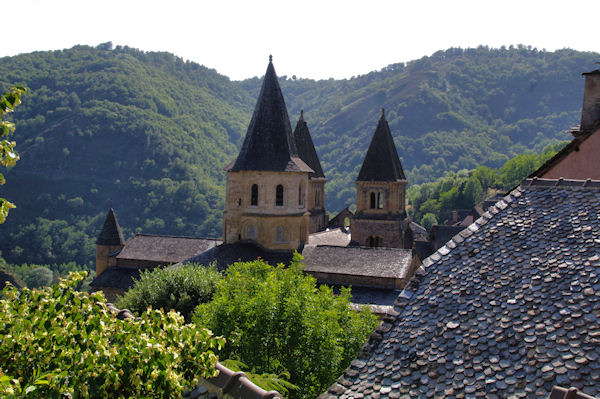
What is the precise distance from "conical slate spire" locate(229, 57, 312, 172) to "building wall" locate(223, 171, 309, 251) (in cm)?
40

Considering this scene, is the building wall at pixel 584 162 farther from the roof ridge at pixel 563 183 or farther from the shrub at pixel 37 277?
the shrub at pixel 37 277

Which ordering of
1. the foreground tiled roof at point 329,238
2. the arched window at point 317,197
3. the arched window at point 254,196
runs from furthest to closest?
1. the arched window at point 317,197
2. the foreground tiled roof at point 329,238
3. the arched window at point 254,196

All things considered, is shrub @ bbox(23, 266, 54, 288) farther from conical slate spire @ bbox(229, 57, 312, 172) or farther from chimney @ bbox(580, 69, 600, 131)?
chimney @ bbox(580, 69, 600, 131)

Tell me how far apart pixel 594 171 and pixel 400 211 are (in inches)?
914

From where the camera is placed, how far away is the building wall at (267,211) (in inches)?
1199

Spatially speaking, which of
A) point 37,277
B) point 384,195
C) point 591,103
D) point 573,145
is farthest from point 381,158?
point 37,277

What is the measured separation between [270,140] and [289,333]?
16.7m

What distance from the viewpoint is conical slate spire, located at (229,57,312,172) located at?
99.8ft

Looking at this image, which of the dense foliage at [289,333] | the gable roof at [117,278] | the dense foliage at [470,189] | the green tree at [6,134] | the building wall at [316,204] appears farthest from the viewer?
the dense foliage at [470,189]

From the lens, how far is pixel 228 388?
24.1ft

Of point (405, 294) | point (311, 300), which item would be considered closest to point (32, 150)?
point (311, 300)

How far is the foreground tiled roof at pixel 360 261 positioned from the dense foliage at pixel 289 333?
9.32 metres

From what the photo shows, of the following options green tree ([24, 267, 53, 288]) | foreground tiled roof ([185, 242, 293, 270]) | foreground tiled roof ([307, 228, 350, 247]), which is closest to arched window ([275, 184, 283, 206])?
foreground tiled roof ([185, 242, 293, 270])

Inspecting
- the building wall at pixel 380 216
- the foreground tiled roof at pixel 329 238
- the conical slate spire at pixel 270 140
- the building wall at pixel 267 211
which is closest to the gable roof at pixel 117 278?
the building wall at pixel 267 211
